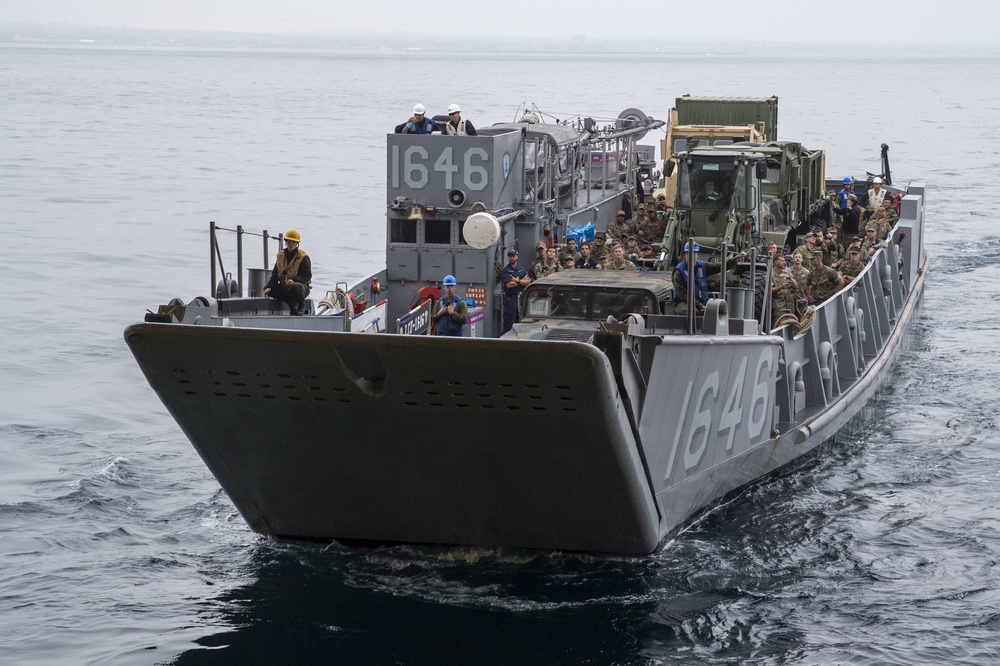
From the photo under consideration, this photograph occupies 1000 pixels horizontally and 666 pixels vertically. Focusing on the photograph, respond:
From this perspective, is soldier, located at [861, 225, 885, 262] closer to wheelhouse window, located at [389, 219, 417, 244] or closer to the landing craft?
the landing craft

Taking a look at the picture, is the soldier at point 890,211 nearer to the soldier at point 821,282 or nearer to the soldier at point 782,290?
the soldier at point 821,282

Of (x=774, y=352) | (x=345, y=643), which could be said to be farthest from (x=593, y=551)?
(x=774, y=352)

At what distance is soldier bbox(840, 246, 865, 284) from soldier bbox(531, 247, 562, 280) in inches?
170


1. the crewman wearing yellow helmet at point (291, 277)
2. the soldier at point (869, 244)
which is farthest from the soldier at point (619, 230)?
the crewman wearing yellow helmet at point (291, 277)

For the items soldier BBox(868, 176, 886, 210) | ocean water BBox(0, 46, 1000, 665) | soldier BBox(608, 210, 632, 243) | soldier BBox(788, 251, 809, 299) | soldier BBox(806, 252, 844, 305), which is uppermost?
soldier BBox(868, 176, 886, 210)

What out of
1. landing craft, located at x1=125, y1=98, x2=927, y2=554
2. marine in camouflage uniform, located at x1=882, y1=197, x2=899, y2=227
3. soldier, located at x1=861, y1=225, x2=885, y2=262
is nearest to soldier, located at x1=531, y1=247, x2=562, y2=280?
landing craft, located at x1=125, y1=98, x2=927, y2=554

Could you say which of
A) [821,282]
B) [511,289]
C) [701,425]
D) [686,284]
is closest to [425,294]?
[511,289]

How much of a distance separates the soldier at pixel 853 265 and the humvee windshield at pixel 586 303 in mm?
5819

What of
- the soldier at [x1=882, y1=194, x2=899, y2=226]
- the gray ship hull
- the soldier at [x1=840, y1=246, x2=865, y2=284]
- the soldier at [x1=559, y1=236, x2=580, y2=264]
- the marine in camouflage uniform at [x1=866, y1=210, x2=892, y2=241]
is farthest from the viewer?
the soldier at [x1=882, y1=194, x2=899, y2=226]

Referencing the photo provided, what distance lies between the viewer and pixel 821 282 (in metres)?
16.8

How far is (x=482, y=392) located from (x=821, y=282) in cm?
867

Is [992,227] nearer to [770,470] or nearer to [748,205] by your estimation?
[748,205]

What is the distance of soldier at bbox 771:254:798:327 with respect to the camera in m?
14.9

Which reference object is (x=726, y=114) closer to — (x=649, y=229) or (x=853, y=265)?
(x=649, y=229)
